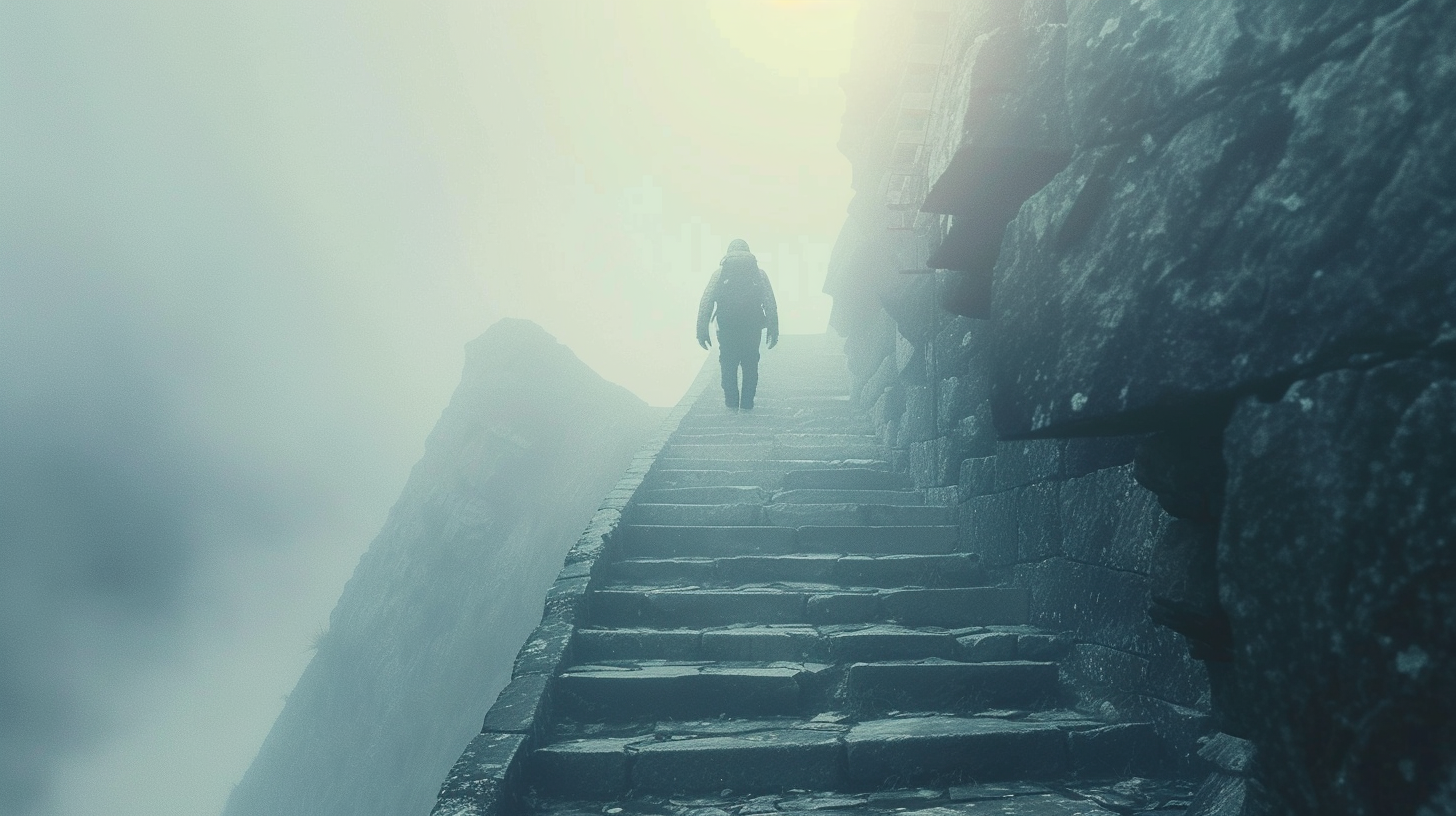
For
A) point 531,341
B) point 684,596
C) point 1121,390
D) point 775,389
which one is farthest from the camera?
point 531,341

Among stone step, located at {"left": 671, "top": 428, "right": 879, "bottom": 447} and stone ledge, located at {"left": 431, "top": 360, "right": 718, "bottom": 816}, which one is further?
stone step, located at {"left": 671, "top": 428, "right": 879, "bottom": 447}

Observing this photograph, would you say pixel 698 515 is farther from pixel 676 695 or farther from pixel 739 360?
pixel 739 360

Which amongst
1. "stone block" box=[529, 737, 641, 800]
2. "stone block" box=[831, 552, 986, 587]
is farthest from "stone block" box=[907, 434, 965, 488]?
"stone block" box=[529, 737, 641, 800]

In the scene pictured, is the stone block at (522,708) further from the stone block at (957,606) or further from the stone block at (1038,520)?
the stone block at (1038,520)

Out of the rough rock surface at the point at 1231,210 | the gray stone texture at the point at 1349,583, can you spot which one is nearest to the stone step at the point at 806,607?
the rough rock surface at the point at 1231,210

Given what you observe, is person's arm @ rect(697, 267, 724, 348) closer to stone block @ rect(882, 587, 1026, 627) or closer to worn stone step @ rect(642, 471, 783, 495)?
worn stone step @ rect(642, 471, 783, 495)

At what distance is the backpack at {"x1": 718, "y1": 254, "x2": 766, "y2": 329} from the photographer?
8.46 meters

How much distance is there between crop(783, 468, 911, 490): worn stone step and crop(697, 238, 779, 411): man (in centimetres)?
234

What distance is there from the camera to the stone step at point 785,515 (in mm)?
5379

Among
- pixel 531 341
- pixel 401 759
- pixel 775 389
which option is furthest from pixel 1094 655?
pixel 531 341

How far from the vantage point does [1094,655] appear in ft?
11.3

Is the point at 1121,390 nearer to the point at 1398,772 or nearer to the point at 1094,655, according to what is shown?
the point at 1398,772

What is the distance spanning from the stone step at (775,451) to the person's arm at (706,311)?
5.04ft

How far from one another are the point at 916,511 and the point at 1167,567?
3.61 meters
